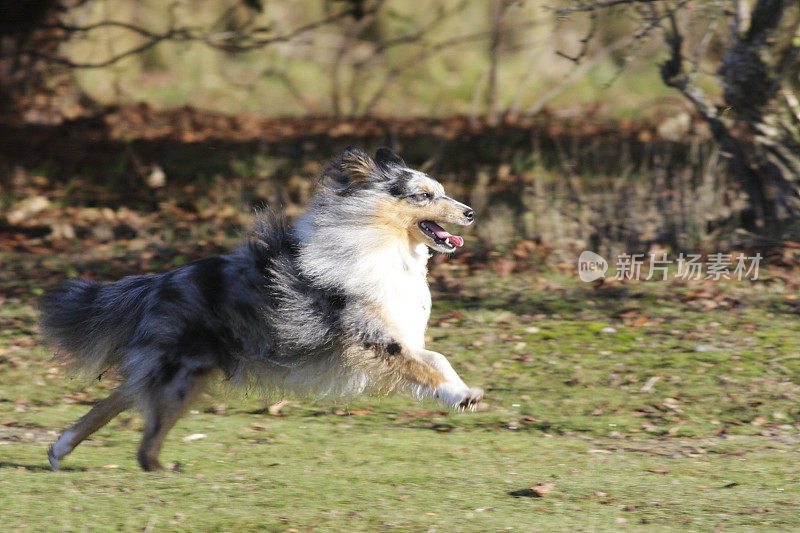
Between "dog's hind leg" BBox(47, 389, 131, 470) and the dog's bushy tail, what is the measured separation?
0.25 m

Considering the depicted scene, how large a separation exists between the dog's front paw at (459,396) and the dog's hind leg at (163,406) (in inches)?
57.0

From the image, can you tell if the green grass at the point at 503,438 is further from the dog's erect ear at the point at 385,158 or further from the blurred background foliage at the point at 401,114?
the blurred background foliage at the point at 401,114

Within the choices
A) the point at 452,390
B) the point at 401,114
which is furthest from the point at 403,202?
the point at 401,114

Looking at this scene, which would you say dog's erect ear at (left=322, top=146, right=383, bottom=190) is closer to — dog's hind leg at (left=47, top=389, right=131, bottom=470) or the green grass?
the green grass

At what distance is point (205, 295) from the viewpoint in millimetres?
5859

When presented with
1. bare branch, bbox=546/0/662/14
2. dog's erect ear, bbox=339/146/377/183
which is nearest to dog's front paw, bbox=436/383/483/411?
dog's erect ear, bbox=339/146/377/183

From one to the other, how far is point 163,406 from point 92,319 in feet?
2.71

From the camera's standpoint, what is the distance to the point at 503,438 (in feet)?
23.4

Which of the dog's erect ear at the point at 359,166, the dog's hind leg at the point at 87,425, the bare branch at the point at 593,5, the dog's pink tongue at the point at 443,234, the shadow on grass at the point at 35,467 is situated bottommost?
the shadow on grass at the point at 35,467

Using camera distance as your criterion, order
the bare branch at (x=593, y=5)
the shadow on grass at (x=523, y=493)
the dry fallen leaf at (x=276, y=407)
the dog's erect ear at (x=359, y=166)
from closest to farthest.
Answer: the shadow on grass at (x=523, y=493), the dog's erect ear at (x=359, y=166), the dry fallen leaf at (x=276, y=407), the bare branch at (x=593, y=5)

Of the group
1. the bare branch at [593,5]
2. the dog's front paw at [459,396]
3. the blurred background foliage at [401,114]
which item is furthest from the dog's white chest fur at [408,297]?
the blurred background foliage at [401,114]

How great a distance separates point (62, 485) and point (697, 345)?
594 cm

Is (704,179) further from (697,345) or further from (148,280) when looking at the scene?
(148,280)

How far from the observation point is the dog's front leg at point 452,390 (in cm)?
549
